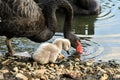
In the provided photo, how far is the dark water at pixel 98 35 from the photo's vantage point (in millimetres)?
7410

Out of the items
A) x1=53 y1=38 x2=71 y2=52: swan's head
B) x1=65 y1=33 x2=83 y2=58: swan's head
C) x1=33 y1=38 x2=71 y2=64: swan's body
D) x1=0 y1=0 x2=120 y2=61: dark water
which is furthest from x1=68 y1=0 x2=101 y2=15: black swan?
x1=33 y1=38 x2=71 y2=64: swan's body

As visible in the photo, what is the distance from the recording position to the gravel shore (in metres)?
5.92

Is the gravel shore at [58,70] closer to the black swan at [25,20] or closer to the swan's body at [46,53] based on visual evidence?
the swan's body at [46,53]

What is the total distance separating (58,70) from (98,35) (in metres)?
2.21

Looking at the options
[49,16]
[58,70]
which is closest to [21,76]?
[58,70]

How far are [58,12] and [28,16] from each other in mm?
3489

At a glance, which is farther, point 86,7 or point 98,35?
point 86,7

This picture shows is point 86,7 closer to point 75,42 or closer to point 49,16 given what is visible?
point 75,42

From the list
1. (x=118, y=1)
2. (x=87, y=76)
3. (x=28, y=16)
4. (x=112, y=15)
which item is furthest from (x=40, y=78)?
(x=118, y=1)

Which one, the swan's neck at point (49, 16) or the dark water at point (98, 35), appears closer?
the swan's neck at point (49, 16)

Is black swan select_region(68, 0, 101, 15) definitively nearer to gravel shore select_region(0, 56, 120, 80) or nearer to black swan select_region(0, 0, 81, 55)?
black swan select_region(0, 0, 81, 55)

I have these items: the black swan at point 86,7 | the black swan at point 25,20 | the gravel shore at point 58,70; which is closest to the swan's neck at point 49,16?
the black swan at point 25,20

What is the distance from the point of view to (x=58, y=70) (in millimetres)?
6262

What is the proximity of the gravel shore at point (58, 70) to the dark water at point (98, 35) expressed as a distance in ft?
1.86
